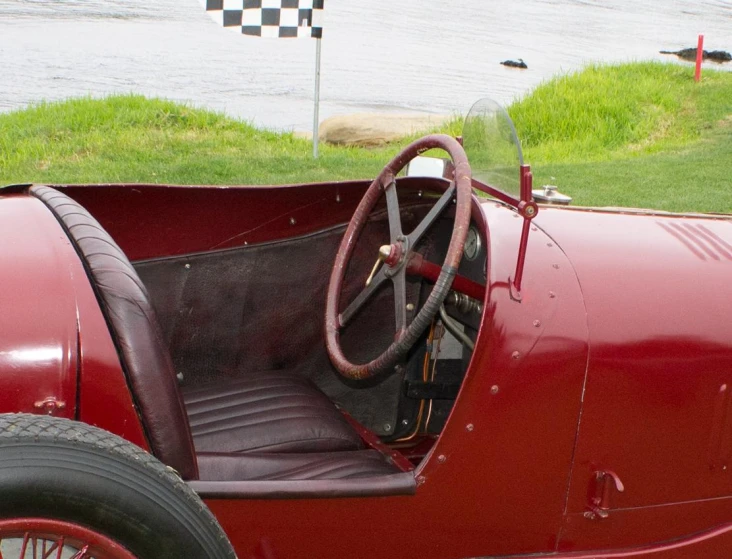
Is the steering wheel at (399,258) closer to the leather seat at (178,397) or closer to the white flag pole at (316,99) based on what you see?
the leather seat at (178,397)

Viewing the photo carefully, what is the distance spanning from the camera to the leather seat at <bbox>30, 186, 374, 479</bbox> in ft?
5.53

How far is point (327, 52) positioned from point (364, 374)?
53.3ft

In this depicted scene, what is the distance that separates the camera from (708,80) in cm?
1191

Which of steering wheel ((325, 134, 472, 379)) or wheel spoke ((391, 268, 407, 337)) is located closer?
steering wheel ((325, 134, 472, 379))

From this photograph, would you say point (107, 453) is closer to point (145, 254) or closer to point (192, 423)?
point (192, 423)

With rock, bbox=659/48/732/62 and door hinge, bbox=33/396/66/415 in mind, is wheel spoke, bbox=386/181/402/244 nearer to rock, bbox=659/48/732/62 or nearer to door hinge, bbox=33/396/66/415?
door hinge, bbox=33/396/66/415

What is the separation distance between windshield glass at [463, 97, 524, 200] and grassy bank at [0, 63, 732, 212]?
481 centimetres

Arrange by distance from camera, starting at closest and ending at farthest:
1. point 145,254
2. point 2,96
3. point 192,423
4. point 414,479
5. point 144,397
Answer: point 144,397
point 414,479
point 192,423
point 145,254
point 2,96

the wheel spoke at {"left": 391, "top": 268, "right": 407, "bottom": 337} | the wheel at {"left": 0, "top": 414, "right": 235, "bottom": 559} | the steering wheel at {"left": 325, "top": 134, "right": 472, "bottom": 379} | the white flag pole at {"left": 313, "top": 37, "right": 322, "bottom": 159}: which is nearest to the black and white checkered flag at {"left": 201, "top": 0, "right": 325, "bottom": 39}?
the white flag pole at {"left": 313, "top": 37, "right": 322, "bottom": 159}

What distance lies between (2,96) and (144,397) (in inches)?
449

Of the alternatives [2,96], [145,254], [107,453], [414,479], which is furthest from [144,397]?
[2,96]

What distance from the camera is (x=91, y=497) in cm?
146

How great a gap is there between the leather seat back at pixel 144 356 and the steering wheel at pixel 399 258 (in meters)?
0.52

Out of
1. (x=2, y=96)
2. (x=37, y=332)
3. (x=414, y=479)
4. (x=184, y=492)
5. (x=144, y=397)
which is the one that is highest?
(x=37, y=332)
